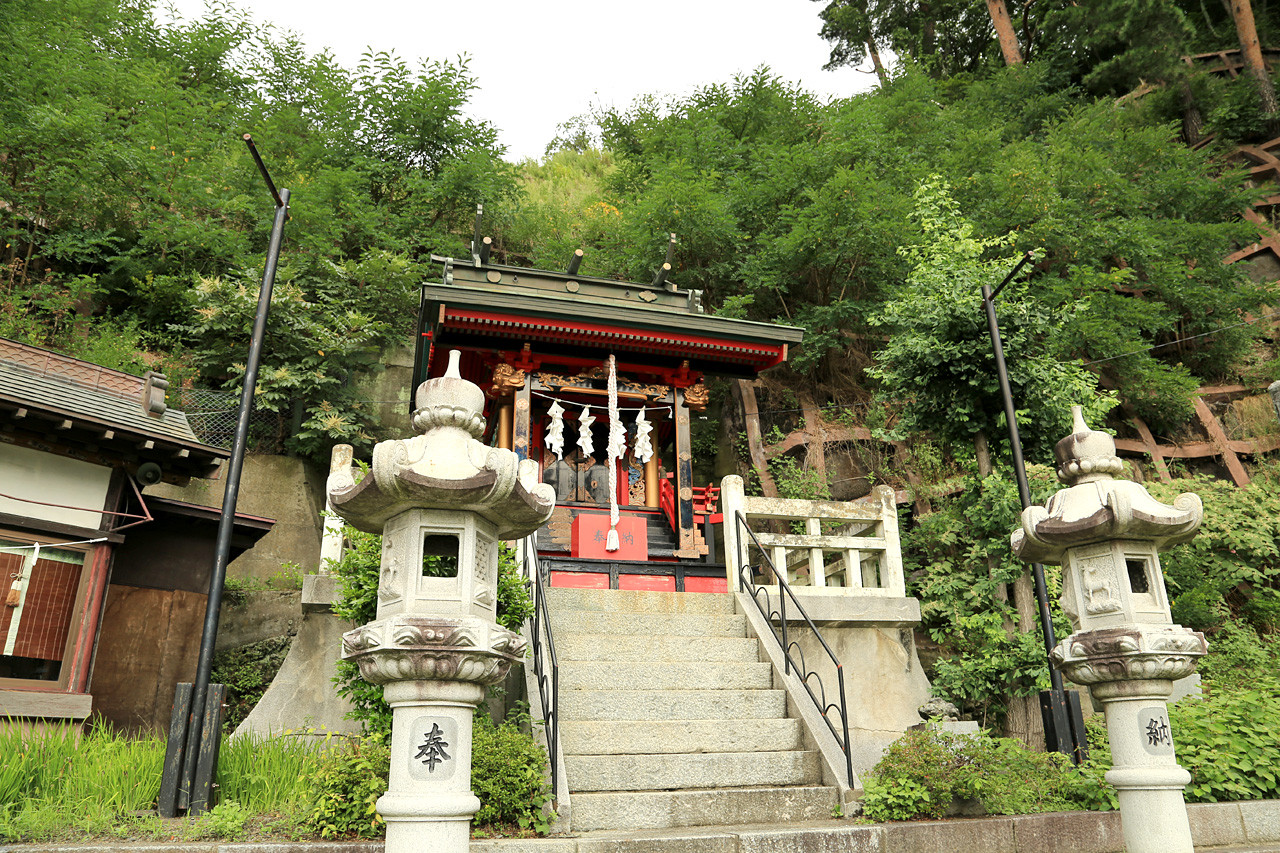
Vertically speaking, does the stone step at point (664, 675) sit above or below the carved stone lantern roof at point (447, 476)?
below

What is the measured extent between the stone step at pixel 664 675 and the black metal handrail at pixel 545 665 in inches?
12.2

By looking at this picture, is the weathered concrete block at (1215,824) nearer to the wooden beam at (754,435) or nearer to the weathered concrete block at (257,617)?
the wooden beam at (754,435)

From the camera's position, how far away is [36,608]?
28.2 feet

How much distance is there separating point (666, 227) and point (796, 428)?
19.3 ft

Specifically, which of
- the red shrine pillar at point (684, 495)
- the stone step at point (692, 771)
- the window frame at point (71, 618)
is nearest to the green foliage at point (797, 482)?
the red shrine pillar at point (684, 495)

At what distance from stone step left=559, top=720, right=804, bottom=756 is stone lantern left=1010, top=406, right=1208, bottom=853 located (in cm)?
269

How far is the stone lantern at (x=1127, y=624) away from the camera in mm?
5230

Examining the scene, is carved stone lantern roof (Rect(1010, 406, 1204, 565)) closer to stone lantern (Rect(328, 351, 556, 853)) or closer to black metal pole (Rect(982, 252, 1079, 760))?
black metal pole (Rect(982, 252, 1079, 760))

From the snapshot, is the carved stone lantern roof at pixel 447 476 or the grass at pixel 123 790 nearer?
the carved stone lantern roof at pixel 447 476

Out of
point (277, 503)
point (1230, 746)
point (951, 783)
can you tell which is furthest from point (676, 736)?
point (277, 503)

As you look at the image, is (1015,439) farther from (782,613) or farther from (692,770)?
(692,770)

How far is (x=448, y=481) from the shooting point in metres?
4.36

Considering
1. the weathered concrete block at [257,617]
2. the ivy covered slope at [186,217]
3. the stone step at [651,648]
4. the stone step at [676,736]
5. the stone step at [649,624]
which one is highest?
the ivy covered slope at [186,217]

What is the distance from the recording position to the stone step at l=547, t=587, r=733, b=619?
8914 mm
